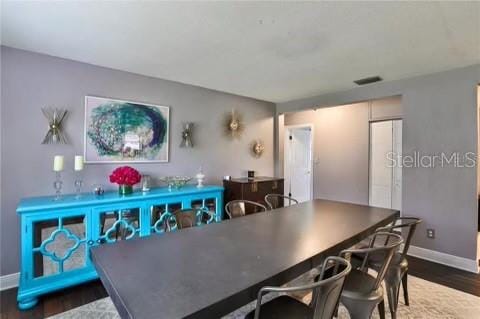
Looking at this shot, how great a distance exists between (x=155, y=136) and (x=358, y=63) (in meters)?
2.68

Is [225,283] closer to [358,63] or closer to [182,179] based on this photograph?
[182,179]

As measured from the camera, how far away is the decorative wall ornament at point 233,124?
430 centimetres

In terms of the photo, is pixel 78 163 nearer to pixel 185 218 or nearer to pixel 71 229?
pixel 71 229

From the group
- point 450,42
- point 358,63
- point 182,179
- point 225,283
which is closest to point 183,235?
point 225,283

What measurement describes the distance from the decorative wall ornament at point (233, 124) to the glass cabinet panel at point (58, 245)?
2504 mm

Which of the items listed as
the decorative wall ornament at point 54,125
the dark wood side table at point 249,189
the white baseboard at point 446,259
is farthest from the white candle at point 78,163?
the white baseboard at point 446,259

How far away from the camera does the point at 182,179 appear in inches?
139

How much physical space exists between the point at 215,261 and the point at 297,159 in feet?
16.6

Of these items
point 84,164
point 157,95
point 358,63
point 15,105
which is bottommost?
point 84,164

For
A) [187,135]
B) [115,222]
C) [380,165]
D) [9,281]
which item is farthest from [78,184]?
[380,165]

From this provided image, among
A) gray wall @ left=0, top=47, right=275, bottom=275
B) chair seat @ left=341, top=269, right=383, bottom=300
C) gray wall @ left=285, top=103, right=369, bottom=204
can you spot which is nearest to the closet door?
gray wall @ left=285, top=103, right=369, bottom=204

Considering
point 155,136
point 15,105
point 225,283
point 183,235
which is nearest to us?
point 225,283

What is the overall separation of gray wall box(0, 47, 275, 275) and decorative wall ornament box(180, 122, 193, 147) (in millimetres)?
80

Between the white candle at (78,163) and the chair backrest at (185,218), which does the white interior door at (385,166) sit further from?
the white candle at (78,163)
